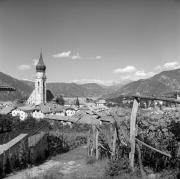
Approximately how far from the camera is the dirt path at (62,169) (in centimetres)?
705

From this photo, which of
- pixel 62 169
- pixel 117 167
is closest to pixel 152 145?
pixel 117 167

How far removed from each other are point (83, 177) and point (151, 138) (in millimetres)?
2066

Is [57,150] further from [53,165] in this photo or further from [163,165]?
[163,165]

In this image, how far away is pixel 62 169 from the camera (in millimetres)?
8281

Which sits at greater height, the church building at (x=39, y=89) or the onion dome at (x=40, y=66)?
the onion dome at (x=40, y=66)

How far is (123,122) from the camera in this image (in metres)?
8.56

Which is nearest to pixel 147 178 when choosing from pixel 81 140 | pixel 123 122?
pixel 123 122

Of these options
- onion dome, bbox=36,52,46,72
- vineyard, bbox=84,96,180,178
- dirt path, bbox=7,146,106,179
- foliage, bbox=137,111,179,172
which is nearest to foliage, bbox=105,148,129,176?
vineyard, bbox=84,96,180,178

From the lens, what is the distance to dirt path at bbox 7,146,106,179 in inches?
278

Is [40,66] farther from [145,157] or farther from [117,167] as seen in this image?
[117,167]

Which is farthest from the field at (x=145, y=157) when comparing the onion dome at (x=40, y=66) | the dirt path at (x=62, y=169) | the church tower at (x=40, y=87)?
the onion dome at (x=40, y=66)

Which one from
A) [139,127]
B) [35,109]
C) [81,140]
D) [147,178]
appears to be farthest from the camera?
[35,109]

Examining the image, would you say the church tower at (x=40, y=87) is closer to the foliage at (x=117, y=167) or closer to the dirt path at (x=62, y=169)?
the dirt path at (x=62, y=169)

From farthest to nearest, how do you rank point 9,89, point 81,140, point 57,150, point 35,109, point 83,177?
point 35,109 < point 81,140 < point 57,150 < point 9,89 < point 83,177
